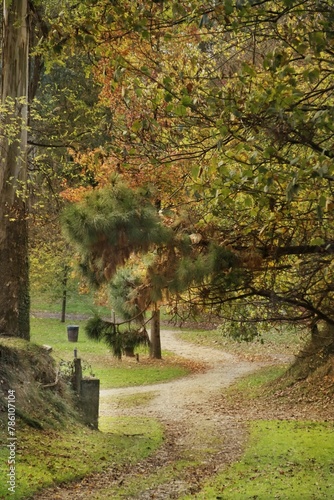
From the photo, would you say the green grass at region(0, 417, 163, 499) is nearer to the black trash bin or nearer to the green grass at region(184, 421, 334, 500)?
the green grass at region(184, 421, 334, 500)

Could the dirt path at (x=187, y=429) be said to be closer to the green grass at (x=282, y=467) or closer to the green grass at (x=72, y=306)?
the green grass at (x=282, y=467)

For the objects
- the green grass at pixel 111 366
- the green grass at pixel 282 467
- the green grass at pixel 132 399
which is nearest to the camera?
the green grass at pixel 282 467

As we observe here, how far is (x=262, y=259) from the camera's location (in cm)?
865

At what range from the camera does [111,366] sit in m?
27.5

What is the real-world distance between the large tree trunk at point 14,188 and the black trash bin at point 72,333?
1884 centimetres

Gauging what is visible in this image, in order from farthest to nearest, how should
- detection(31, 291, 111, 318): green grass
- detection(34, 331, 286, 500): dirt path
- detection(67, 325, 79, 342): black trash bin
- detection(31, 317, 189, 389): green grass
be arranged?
detection(31, 291, 111, 318): green grass → detection(67, 325, 79, 342): black trash bin → detection(31, 317, 189, 389): green grass → detection(34, 331, 286, 500): dirt path

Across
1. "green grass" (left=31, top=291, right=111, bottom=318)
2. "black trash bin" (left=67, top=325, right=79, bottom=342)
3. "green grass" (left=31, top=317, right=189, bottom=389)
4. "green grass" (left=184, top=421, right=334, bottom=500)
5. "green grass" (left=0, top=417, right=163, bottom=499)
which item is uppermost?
"green grass" (left=31, top=291, right=111, bottom=318)

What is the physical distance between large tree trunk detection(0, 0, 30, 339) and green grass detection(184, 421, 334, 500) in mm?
4866

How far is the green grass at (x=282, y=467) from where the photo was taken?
31.4 ft

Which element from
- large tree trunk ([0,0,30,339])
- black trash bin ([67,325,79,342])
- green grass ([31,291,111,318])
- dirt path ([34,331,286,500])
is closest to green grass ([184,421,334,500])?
dirt path ([34,331,286,500])

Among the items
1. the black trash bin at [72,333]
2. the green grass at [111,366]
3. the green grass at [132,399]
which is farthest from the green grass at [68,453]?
the black trash bin at [72,333]

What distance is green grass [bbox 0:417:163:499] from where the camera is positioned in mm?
9164

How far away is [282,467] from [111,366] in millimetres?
16309

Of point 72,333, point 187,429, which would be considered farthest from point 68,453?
point 72,333
